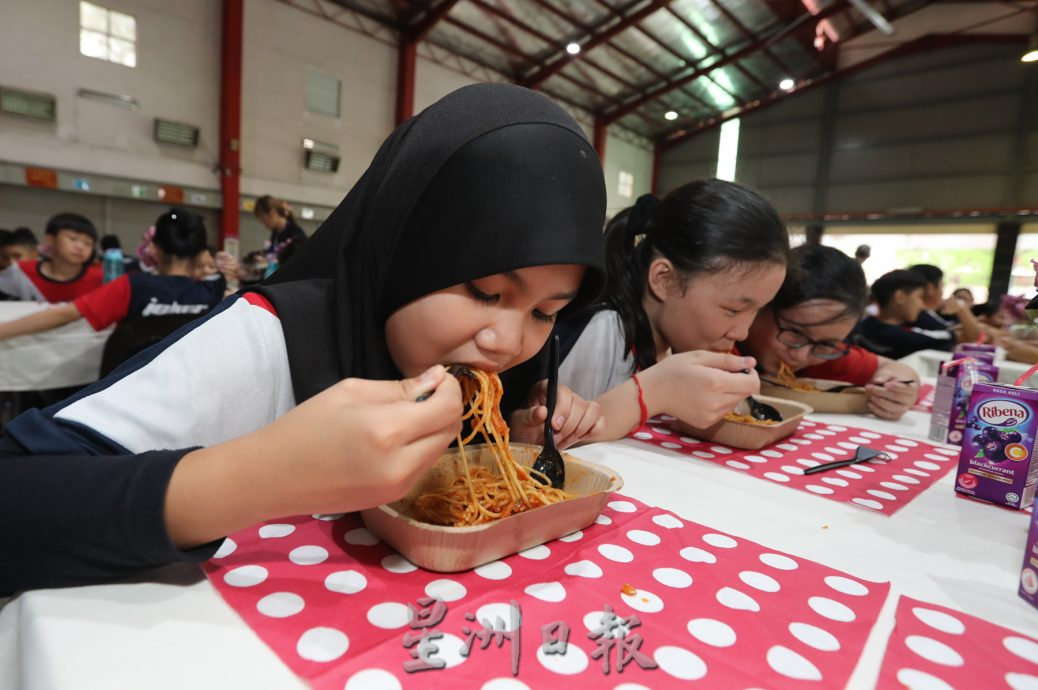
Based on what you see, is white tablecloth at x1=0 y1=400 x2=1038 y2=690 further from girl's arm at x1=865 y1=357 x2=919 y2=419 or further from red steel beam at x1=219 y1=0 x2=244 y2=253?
red steel beam at x1=219 y1=0 x2=244 y2=253

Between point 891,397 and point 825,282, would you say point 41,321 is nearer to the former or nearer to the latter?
point 825,282

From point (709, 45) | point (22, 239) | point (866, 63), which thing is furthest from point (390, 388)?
point (866, 63)

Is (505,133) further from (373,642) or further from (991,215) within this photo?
(991,215)

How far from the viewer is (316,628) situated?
590 mm

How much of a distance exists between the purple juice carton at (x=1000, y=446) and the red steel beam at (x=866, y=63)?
50.7ft

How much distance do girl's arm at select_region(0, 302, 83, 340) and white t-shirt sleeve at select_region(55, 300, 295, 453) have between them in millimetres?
2535

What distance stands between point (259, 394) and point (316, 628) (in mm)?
443

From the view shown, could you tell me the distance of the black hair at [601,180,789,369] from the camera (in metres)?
1.73

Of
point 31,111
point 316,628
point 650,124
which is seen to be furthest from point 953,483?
point 650,124

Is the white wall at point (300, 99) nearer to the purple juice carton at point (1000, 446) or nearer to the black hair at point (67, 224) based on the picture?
the black hair at point (67, 224)

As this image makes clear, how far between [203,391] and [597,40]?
12.1 metres

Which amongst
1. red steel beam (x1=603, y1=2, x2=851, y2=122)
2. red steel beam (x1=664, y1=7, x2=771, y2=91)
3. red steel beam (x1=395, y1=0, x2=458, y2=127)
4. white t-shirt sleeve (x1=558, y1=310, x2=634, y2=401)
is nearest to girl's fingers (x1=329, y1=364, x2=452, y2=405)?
white t-shirt sleeve (x1=558, y1=310, x2=634, y2=401)

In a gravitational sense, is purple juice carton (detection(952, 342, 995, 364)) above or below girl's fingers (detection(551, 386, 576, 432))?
above

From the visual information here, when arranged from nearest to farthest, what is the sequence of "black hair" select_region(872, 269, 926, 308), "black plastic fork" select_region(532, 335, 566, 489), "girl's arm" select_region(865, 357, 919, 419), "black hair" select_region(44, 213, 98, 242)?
1. "black plastic fork" select_region(532, 335, 566, 489)
2. "girl's arm" select_region(865, 357, 919, 419)
3. "black hair" select_region(44, 213, 98, 242)
4. "black hair" select_region(872, 269, 926, 308)
